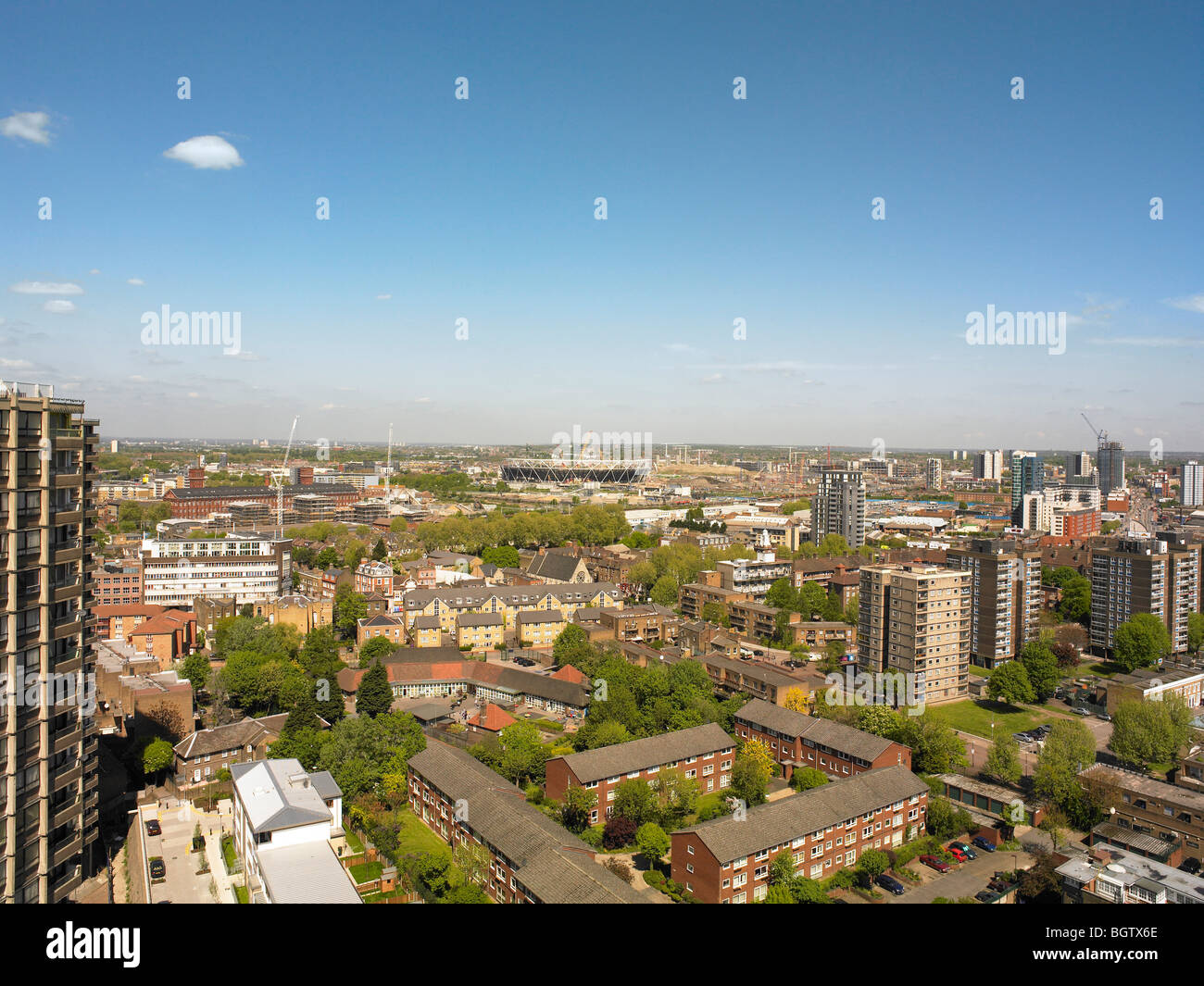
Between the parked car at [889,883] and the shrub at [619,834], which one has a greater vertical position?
the shrub at [619,834]

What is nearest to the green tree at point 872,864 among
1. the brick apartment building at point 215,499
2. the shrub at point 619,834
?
the shrub at point 619,834

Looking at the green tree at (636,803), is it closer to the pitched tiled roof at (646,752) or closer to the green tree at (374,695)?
the pitched tiled roof at (646,752)

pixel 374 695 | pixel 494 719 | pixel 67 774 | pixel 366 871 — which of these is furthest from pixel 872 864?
pixel 67 774

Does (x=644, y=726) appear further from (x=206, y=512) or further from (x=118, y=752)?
(x=206, y=512)

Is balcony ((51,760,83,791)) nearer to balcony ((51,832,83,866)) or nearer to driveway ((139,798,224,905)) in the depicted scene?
balcony ((51,832,83,866))

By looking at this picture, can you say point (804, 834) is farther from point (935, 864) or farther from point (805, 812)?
point (935, 864)

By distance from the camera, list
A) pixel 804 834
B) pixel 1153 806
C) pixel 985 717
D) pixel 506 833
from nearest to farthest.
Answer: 1. pixel 506 833
2. pixel 804 834
3. pixel 1153 806
4. pixel 985 717
